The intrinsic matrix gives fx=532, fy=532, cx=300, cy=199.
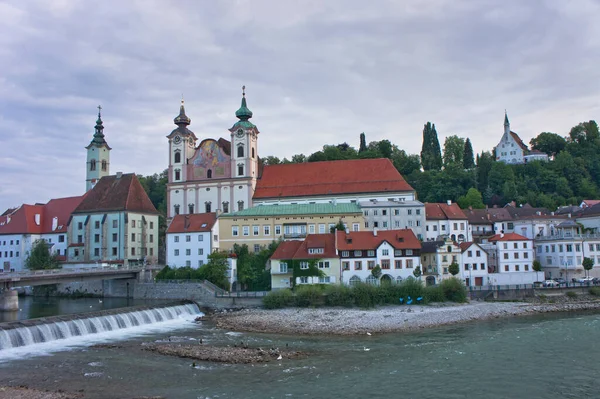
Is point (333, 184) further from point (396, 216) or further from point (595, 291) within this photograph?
point (595, 291)

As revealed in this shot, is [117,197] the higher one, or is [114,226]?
[117,197]

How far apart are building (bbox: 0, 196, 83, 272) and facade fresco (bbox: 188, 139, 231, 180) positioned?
1935 centimetres

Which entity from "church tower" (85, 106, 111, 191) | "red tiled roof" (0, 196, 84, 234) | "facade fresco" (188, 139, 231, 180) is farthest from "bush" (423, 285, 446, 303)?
"church tower" (85, 106, 111, 191)

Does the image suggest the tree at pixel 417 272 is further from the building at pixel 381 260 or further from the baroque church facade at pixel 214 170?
the baroque church facade at pixel 214 170

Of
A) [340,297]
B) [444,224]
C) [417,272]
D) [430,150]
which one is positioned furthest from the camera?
[430,150]

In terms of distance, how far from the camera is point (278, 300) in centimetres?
4678

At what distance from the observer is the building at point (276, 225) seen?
59.2 metres

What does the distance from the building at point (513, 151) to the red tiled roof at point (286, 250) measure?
255 ft

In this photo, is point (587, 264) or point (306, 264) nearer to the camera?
point (306, 264)

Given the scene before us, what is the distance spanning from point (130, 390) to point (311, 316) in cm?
2067

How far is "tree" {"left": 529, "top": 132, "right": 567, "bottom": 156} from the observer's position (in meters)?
120

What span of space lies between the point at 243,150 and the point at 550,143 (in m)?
81.8

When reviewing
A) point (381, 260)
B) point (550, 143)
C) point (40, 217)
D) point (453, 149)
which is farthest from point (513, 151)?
point (40, 217)

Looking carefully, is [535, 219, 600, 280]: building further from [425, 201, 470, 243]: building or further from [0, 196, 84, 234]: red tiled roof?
[0, 196, 84, 234]: red tiled roof
